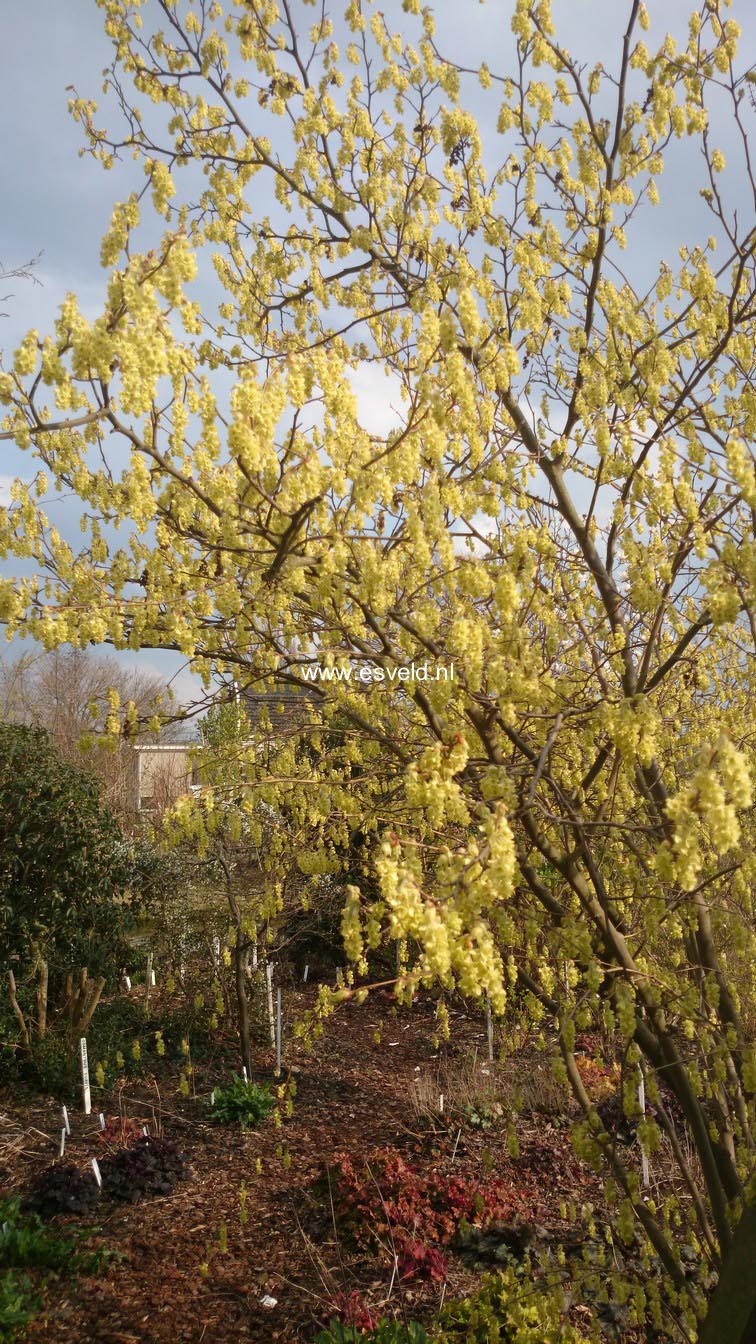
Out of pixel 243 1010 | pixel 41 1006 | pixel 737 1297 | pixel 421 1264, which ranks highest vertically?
pixel 737 1297

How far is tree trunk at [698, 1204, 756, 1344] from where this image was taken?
2.16 m

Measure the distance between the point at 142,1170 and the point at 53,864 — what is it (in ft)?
8.04

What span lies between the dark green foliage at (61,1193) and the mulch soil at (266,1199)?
0.11 metres

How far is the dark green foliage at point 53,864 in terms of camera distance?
684cm

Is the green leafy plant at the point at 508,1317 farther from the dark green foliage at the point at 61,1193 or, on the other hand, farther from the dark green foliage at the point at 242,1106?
the dark green foliage at the point at 242,1106

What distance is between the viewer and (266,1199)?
5.30 meters

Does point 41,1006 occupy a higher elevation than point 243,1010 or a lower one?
higher

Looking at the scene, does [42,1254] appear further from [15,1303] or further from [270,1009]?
[270,1009]

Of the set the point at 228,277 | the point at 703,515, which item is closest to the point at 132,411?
the point at 703,515

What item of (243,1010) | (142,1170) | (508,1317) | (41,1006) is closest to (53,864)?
(41,1006)

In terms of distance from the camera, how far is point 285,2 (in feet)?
13.1

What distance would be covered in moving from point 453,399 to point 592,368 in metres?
1.03

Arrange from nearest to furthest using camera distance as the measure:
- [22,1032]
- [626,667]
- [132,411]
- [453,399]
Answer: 1. [132,411]
2. [453,399]
3. [626,667]
4. [22,1032]

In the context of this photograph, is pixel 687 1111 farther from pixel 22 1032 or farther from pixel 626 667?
pixel 22 1032
